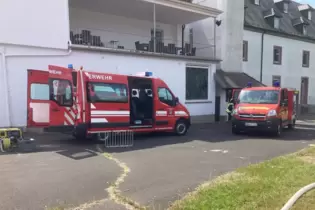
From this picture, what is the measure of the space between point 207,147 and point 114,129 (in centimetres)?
328

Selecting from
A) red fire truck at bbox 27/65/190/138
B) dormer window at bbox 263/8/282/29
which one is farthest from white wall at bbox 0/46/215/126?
dormer window at bbox 263/8/282/29

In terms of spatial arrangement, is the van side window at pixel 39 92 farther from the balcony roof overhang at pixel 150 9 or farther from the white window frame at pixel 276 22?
the white window frame at pixel 276 22

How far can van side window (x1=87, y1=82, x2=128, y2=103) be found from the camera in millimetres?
9945

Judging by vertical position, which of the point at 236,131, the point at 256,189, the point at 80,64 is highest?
the point at 80,64

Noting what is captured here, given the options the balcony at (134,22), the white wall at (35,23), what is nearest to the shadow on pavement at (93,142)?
the white wall at (35,23)

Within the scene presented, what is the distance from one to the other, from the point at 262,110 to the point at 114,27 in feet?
35.2

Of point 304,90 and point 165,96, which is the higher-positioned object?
point 165,96

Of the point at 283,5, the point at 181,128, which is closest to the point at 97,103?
the point at 181,128

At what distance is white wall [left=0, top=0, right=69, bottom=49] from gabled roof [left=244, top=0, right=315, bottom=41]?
15896mm

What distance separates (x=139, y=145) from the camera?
1010 centimetres

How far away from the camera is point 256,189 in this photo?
5.12m

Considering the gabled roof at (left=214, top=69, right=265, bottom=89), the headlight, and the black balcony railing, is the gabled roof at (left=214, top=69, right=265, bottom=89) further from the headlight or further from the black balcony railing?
the headlight

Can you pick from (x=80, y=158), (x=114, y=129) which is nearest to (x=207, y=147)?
(x=114, y=129)

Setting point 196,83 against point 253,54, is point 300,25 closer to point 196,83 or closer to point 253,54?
point 253,54
